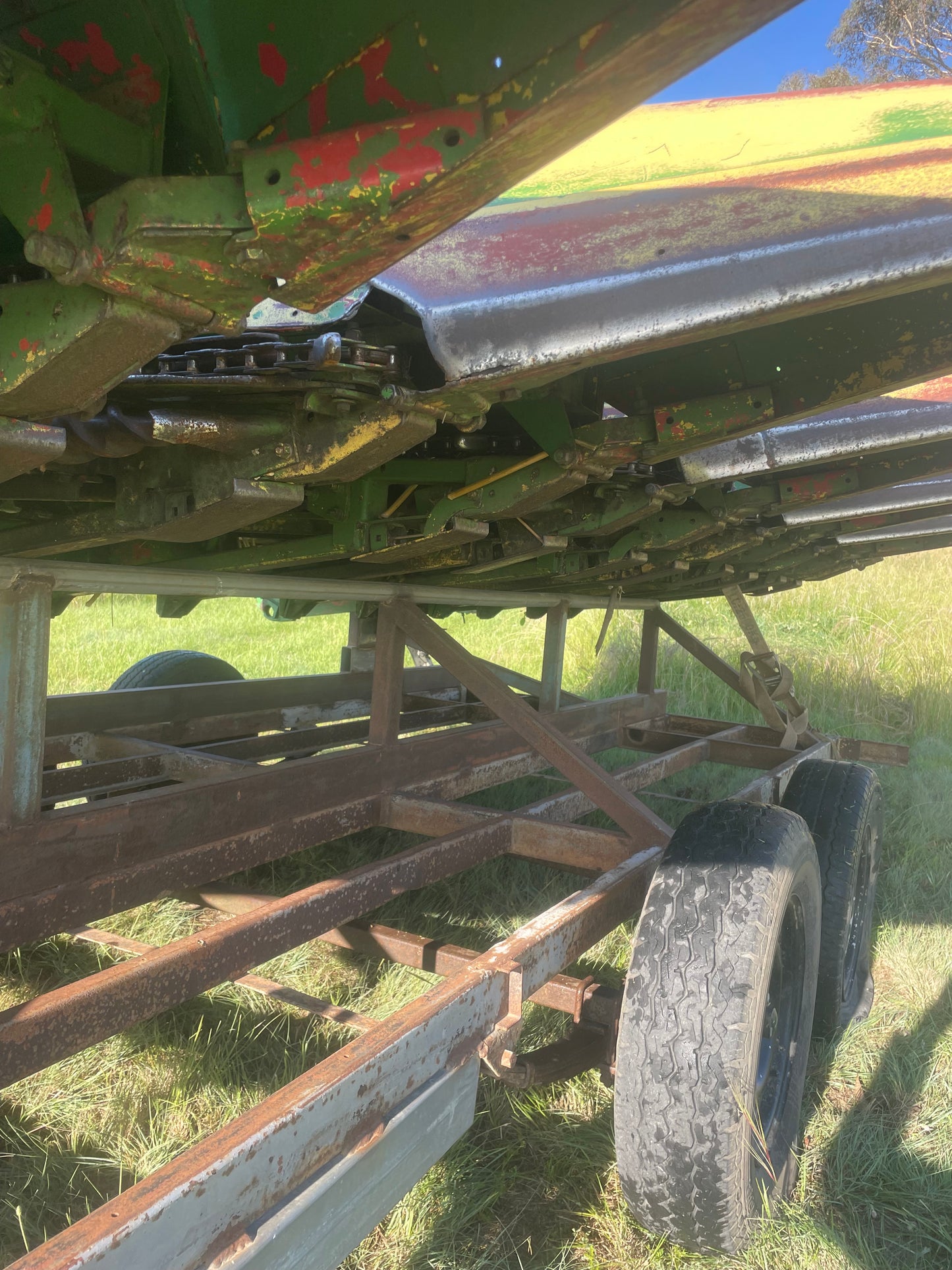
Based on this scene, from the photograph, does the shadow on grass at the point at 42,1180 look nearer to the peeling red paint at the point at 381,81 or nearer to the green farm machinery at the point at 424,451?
the green farm machinery at the point at 424,451

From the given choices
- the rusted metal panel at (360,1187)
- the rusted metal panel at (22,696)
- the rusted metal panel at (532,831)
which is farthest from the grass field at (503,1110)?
the rusted metal panel at (22,696)

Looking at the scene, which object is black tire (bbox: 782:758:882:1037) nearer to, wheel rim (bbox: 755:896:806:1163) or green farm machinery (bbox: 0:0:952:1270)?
green farm machinery (bbox: 0:0:952:1270)

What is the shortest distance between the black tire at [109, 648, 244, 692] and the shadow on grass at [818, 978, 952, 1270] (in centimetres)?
356

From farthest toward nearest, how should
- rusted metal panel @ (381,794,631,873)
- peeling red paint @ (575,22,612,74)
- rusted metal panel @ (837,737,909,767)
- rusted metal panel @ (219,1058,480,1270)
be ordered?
rusted metal panel @ (837,737,909,767) < rusted metal panel @ (381,794,631,873) < rusted metal panel @ (219,1058,480,1270) < peeling red paint @ (575,22,612,74)

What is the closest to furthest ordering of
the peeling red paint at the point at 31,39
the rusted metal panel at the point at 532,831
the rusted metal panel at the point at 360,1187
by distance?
1. the peeling red paint at the point at 31,39
2. the rusted metal panel at the point at 360,1187
3. the rusted metal panel at the point at 532,831

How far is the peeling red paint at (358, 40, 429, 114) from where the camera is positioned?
2.56 feet

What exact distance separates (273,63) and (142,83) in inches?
10.4

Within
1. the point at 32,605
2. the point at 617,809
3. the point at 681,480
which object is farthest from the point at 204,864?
the point at 681,480

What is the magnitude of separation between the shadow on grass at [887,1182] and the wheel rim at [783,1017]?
9.8 inches

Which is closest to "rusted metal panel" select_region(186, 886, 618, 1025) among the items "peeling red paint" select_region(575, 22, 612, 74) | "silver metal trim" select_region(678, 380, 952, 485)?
"silver metal trim" select_region(678, 380, 952, 485)

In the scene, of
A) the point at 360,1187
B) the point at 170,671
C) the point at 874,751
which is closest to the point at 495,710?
the point at 360,1187

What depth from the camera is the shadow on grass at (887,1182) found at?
7.66 feet

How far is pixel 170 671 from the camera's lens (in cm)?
500

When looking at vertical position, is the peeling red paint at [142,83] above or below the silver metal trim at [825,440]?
above
